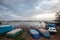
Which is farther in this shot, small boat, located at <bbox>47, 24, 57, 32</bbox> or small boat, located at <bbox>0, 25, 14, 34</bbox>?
small boat, located at <bbox>47, 24, 57, 32</bbox>

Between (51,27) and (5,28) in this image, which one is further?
(51,27)

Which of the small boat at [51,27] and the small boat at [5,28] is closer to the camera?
the small boat at [5,28]

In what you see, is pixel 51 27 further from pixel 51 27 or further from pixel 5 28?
pixel 5 28

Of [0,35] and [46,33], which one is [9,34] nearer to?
[0,35]

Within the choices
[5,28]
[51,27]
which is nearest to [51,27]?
[51,27]

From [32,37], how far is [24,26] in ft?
4.45

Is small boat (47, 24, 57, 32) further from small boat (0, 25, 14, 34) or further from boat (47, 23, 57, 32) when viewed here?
small boat (0, 25, 14, 34)

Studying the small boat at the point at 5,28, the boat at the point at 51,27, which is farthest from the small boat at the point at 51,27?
the small boat at the point at 5,28

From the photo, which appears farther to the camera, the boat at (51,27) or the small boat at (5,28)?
the boat at (51,27)

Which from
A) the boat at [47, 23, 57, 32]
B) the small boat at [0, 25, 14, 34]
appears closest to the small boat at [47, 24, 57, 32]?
the boat at [47, 23, 57, 32]

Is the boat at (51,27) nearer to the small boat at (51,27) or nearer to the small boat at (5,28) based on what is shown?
the small boat at (51,27)

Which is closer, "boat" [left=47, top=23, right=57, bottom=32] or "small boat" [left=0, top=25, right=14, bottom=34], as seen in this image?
"small boat" [left=0, top=25, right=14, bottom=34]

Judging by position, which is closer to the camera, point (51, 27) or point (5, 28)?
point (5, 28)

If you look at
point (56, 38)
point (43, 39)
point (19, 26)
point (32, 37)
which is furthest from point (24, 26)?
point (56, 38)
